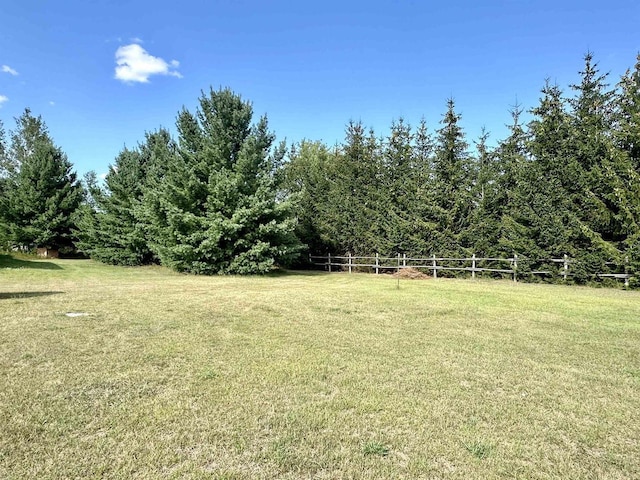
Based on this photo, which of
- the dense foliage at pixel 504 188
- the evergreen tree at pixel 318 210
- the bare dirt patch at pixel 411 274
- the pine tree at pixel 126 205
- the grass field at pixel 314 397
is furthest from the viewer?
the pine tree at pixel 126 205

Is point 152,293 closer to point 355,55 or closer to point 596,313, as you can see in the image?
point 596,313

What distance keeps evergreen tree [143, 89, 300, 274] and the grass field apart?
1008cm

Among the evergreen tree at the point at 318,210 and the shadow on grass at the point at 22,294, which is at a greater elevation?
the evergreen tree at the point at 318,210

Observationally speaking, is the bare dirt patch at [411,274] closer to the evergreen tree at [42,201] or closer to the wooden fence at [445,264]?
the wooden fence at [445,264]

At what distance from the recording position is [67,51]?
16438 mm

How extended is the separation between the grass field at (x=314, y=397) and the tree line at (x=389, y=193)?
8.43 m

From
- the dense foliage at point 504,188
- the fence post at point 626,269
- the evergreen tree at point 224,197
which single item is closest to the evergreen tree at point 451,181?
the dense foliage at point 504,188

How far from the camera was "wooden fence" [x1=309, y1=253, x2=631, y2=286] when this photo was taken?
560 inches

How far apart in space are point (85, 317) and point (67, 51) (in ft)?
49.9

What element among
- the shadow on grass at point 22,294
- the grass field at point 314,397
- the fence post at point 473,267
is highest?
the fence post at point 473,267

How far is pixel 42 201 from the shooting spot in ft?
88.5

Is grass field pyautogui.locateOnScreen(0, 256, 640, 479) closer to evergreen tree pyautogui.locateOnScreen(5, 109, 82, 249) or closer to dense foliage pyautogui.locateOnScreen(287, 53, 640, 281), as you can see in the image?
dense foliage pyautogui.locateOnScreen(287, 53, 640, 281)

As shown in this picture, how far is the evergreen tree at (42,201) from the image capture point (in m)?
26.4

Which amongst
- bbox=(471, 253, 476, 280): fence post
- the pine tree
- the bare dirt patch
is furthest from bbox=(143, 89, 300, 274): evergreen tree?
bbox=(471, 253, 476, 280): fence post
